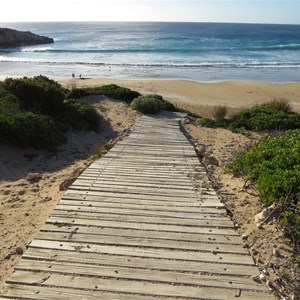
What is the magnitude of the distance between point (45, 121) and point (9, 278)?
6610mm

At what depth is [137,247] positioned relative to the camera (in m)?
4.32

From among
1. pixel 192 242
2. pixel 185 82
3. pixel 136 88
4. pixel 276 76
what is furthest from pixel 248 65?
pixel 192 242

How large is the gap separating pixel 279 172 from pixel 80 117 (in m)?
7.15

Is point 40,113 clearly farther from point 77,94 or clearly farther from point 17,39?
point 17,39

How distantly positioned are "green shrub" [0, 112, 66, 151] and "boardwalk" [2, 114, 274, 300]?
2.72m

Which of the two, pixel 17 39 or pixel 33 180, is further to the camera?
pixel 17 39

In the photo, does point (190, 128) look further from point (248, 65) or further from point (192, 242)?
point (248, 65)

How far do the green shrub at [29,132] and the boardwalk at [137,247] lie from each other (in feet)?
8.92

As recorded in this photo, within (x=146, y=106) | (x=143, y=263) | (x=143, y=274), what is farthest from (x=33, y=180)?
(x=146, y=106)

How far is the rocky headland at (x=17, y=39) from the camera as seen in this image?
63.7 meters

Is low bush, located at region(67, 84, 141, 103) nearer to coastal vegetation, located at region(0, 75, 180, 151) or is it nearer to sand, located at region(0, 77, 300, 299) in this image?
sand, located at region(0, 77, 300, 299)

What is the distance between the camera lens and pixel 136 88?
76.5 feet

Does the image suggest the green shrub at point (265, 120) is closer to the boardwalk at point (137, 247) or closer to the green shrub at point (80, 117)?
the green shrub at point (80, 117)

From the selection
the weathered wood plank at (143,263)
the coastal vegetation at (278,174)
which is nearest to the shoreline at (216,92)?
the coastal vegetation at (278,174)
